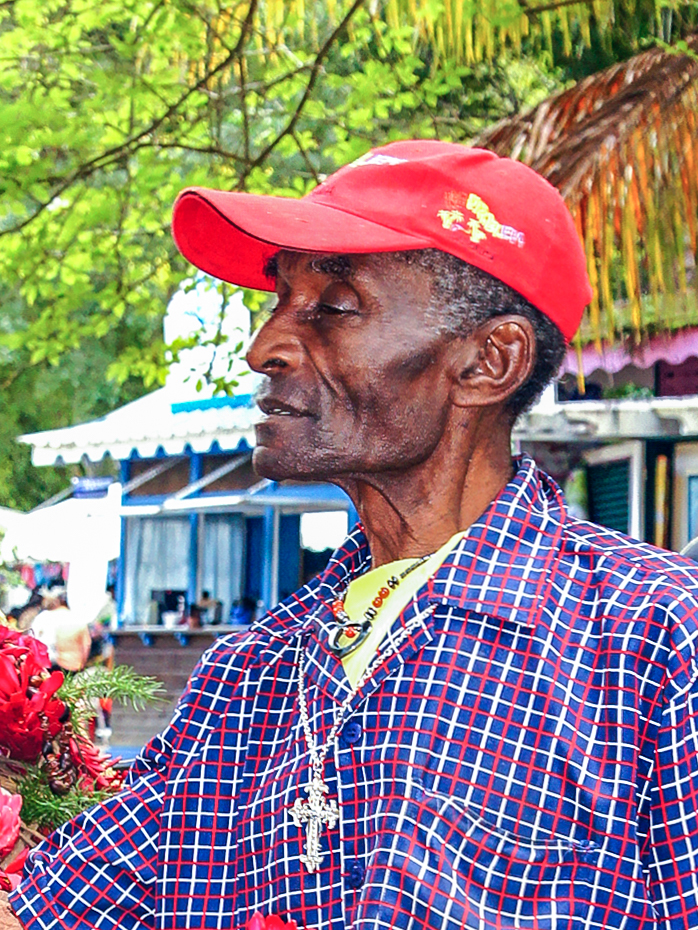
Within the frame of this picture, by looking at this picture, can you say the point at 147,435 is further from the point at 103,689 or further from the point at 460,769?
the point at 460,769

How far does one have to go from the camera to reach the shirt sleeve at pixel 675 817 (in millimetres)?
1225

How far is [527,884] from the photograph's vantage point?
128 centimetres

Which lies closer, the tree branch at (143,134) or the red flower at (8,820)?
the red flower at (8,820)

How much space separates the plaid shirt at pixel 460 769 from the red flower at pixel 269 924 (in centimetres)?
2

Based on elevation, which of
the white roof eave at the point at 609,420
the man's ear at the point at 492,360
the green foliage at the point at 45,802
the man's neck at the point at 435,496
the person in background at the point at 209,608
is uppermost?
the white roof eave at the point at 609,420

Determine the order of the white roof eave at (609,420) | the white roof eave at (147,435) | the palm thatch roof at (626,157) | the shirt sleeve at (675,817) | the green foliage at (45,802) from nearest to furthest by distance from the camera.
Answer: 1. the shirt sleeve at (675,817)
2. the green foliage at (45,802)
3. the palm thatch roof at (626,157)
4. the white roof eave at (609,420)
5. the white roof eave at (147,435)

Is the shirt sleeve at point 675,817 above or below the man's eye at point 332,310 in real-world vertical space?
below

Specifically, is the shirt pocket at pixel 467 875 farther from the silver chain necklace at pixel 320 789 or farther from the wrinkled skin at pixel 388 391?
the wrinkled skin at pixel 388 391

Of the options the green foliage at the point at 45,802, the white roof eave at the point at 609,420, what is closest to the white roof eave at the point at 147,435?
the white roof eave at the point at 609,420

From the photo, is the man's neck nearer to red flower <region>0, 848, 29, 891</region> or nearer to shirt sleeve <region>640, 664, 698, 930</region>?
shirt sleeve <region>640, 664, 698, 930</region>

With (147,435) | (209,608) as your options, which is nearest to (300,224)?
(147,435)

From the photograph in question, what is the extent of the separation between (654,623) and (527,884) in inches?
10.8

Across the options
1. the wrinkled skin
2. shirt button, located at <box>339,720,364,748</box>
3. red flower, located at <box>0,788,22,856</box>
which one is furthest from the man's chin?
red flower, located at <box>0,788,22,856</box>

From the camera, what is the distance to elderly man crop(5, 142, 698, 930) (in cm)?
128
